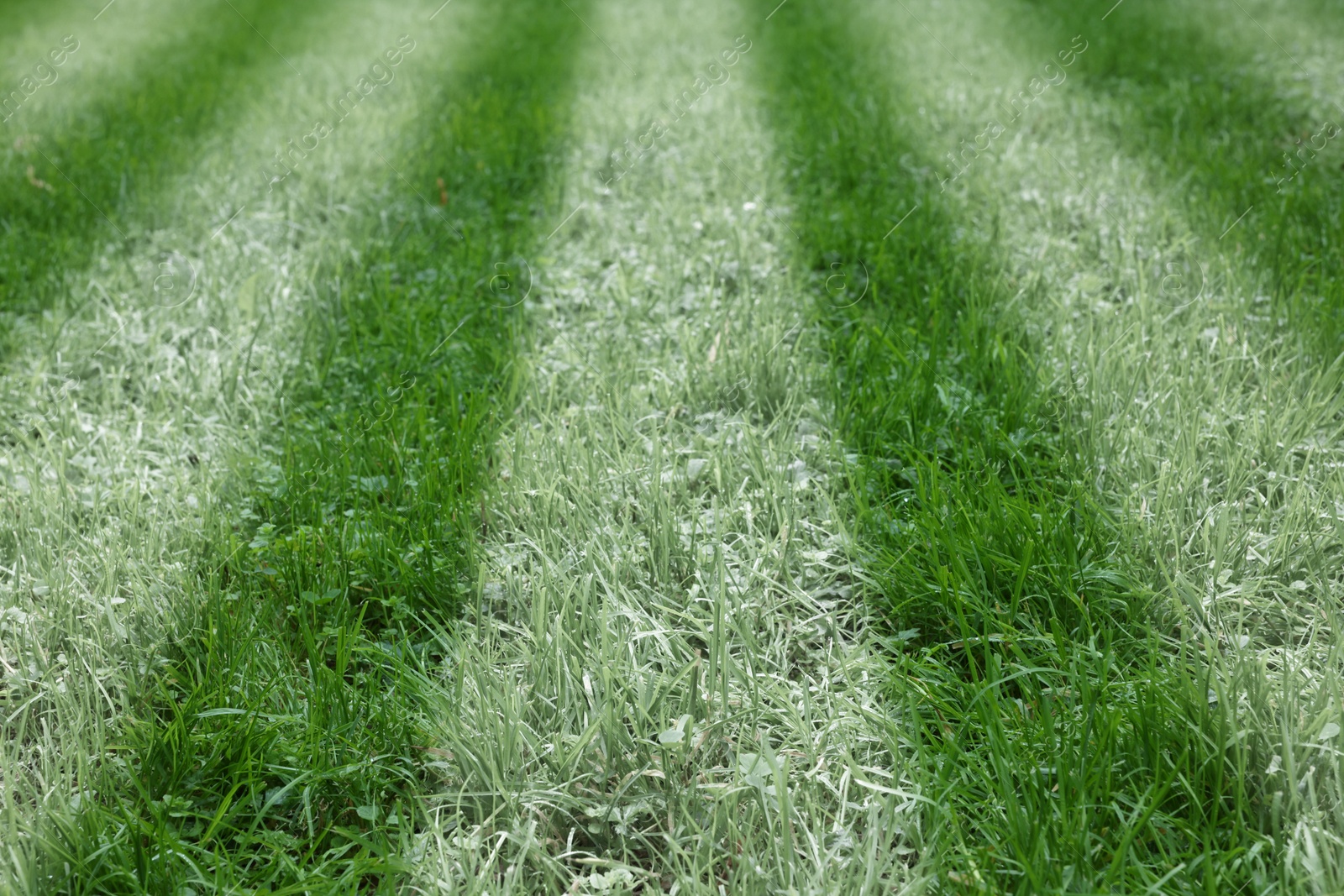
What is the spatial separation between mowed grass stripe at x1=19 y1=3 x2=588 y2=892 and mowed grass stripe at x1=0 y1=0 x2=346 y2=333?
3.09 ft

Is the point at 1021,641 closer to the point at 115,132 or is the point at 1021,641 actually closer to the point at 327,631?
the point at 327,631

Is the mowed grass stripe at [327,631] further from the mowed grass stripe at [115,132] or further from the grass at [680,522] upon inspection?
the mowed grass stripe at [115,132]

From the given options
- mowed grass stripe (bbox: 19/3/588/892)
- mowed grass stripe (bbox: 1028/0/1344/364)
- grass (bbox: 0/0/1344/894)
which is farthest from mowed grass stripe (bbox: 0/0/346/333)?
mowed grass stripe (bbox: 1028/0/1344/364)

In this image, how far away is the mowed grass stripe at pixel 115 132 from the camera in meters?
3.07

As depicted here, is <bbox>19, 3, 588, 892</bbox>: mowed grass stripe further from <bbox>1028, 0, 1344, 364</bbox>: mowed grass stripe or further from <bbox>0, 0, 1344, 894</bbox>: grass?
<bbox>1028, 0, 1344, 364</bbox>: mowed grass stripe

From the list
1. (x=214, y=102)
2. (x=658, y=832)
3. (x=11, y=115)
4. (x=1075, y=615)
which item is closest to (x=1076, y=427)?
(x=1075, y=615)

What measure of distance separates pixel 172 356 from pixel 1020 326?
216 centimetres

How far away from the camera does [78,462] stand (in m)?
2.11

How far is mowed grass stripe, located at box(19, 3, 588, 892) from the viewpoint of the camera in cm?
128

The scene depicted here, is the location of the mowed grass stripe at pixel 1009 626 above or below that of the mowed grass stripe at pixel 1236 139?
above

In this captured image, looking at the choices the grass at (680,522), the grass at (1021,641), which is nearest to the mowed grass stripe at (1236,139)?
the grass at (680,522)

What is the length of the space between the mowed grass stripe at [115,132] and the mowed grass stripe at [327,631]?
94 centimetres

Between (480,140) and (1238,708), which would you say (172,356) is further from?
(1238,708)

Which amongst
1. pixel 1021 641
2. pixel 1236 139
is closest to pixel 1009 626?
pixel 1021 641
